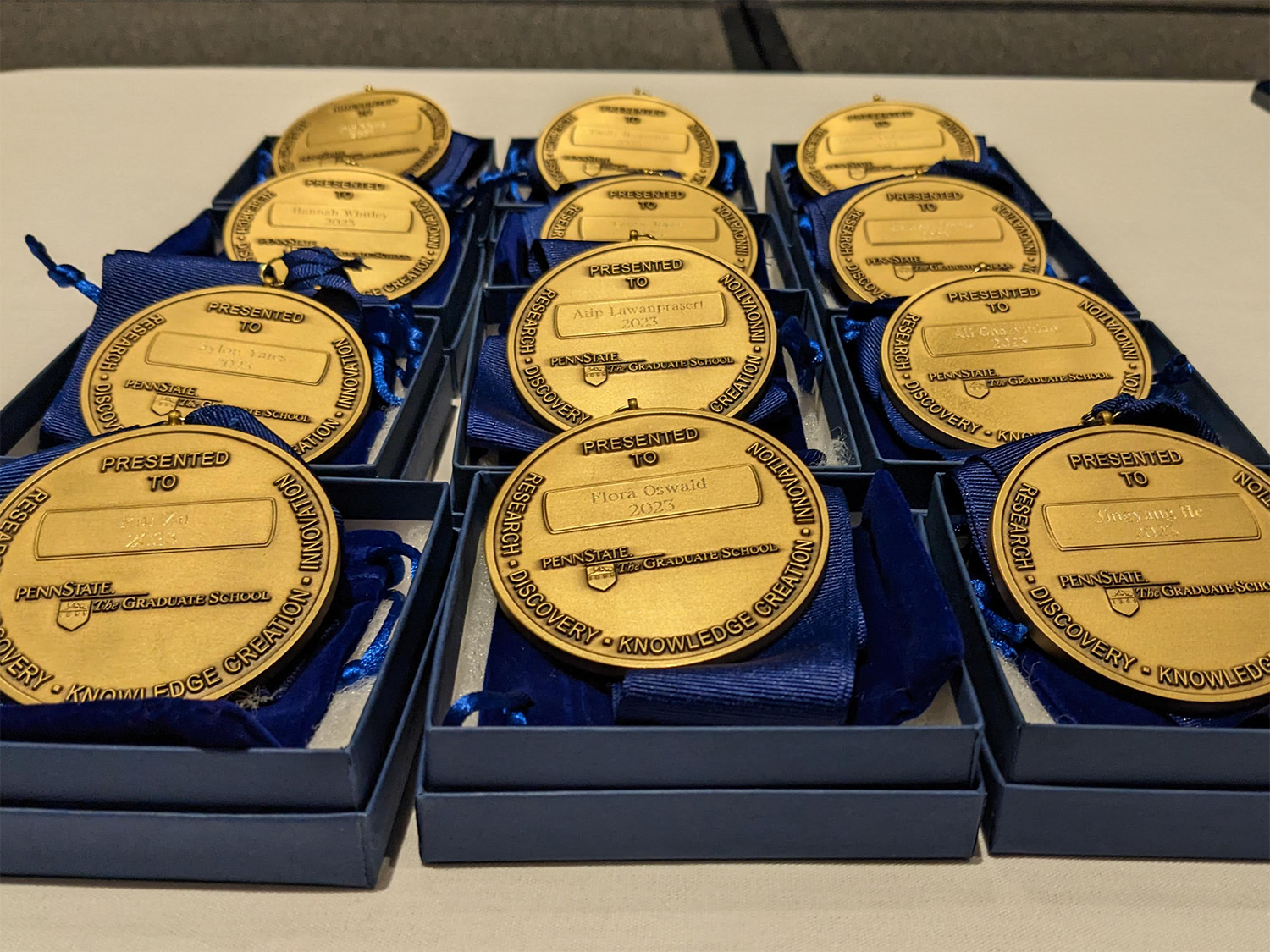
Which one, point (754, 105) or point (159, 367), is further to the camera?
point (754, 105)

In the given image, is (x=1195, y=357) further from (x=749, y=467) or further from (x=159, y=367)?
(x=159, y=367)

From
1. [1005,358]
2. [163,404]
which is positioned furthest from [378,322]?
[1005,358]

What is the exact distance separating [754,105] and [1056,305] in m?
1.02

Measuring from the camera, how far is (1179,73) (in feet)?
9.73

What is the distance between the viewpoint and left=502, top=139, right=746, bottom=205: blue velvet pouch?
1.53 metres

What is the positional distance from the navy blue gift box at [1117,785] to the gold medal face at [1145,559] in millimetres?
48

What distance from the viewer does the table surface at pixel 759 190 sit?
0.71 meters

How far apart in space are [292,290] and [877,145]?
3.22 feet

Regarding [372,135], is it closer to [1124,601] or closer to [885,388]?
[885,388]

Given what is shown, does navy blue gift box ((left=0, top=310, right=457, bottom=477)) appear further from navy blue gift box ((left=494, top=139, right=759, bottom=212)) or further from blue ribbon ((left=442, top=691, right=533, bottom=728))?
navy blue gift box ((left=494, top=139, right=759, bottom=212))

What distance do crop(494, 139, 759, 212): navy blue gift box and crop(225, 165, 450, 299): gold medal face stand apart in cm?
16

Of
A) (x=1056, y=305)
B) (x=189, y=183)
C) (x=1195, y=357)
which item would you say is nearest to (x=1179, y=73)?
(x=1195, y=357)

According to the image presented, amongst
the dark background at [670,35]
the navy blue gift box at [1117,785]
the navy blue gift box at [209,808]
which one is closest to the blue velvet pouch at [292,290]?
the navy blue gift box at [209,808]

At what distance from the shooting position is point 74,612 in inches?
29.9
